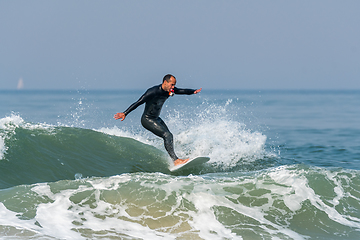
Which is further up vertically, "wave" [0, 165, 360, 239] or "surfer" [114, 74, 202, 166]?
"surfer" [114, 74, 202, 166]

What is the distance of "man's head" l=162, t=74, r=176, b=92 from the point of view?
27.0 ft

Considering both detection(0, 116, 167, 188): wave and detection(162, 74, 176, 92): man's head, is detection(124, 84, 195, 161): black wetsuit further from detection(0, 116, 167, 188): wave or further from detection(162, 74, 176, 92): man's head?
detection(0, 116, 167, 188): wave

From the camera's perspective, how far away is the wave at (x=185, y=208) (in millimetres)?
5457

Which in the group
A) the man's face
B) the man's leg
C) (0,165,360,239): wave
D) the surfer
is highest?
the man's face

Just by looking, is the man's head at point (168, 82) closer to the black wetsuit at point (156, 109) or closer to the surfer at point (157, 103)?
the surfer at point (157, 103)

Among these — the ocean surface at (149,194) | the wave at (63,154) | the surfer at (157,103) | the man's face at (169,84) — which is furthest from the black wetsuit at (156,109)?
the wave at (63,154)

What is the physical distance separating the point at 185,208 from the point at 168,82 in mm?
3103

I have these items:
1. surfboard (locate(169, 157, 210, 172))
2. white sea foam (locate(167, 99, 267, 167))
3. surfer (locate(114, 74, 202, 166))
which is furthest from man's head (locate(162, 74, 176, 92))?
white sea foam (locate(167, 99, 267, 167))

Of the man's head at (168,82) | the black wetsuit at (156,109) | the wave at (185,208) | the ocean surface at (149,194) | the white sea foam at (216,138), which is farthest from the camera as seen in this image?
the white sea foam at (216,138)

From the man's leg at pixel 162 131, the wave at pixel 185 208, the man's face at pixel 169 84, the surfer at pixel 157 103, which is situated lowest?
the wave at pixel 185 208

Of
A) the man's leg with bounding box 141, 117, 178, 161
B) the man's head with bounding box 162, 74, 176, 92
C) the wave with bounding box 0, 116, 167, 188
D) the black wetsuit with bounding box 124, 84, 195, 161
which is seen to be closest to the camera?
the wave with bounding box 0, 116, 167, 188

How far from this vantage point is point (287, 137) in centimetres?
1770

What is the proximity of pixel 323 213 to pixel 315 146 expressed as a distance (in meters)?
8.57

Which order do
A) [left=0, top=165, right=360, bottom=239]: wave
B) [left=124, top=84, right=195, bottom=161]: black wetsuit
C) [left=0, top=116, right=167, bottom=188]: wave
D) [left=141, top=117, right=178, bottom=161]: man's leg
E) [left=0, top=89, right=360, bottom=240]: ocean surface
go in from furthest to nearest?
[left=141, top=117, right=178, bottom=161]: man's leg
[left=124, top=84, right=195, bottom=161]: black wetsuit
[left=0, top=116, right=167, bottom=188]: wave
[left=0, top=89, right=360, bottom=240]: ocean surface
[left=0, top=165, right=360, bottom=239]: wave
